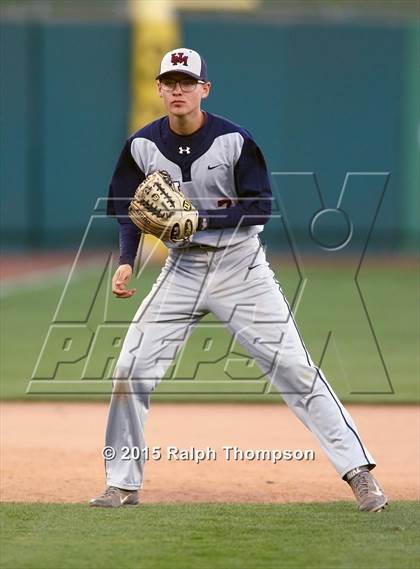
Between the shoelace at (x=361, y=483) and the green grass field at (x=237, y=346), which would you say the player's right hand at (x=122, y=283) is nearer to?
the shoelace at (x=361, y=483)

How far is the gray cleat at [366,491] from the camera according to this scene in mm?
5953

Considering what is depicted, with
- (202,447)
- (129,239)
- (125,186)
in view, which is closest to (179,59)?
(125,186)

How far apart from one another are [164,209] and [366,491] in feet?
5.26

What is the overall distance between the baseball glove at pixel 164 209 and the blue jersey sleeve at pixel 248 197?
0.40 feet

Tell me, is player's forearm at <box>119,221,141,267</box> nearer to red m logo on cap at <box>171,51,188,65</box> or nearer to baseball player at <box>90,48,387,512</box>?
baseball player at <box>90,48,387,512</box>

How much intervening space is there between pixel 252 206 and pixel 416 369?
5474 mm

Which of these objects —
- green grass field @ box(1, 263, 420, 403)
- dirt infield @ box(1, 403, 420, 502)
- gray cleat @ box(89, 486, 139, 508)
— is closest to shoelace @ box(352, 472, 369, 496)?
dirt infield @ box(1, 403, 420, 502)

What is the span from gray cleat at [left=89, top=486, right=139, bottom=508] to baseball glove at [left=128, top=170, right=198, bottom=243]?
1207 mm

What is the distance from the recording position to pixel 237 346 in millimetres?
12156

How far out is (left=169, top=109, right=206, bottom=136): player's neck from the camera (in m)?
5.99

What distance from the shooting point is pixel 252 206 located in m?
6.01

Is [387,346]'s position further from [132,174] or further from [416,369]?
[132,174]

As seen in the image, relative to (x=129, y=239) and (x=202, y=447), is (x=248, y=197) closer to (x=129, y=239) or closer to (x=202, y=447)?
(x=129, y=239)

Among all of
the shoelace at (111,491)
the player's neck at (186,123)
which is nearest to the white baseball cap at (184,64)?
the player's neck at (186,123)
